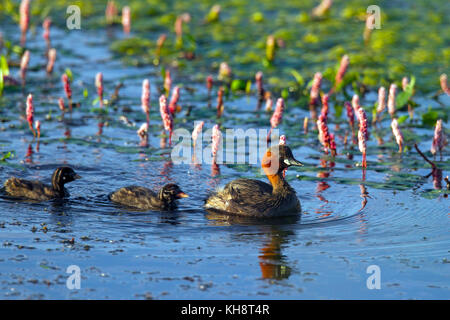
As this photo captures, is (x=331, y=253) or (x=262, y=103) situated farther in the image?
(x=262, y=103)

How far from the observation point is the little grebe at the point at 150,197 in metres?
10.6

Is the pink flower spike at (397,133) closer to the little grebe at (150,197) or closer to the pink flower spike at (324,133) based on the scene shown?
the pink flower spike at (324,133)

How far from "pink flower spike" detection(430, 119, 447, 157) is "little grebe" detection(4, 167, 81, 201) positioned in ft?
17.8

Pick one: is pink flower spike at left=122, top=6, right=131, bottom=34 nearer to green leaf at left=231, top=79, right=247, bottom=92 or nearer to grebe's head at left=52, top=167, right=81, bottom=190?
green leaf at left=231, top=79, right=247, bottom=92

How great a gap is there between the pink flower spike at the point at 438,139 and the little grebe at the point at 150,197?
404 cm

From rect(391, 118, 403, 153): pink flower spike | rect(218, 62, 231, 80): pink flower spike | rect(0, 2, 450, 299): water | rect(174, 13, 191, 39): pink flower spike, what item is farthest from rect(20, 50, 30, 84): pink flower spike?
rect(391, 118, 403, 153): pink flower spike

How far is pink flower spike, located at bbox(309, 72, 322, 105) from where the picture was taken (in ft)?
47.9

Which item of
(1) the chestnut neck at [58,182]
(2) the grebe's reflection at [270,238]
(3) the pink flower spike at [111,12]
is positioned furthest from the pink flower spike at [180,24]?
(2) the grebe's reflection at [270,238]

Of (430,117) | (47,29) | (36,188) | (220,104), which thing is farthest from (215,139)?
(47,29)

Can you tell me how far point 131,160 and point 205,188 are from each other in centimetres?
165

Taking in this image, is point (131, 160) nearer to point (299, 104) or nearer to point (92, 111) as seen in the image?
point (92, 111)
